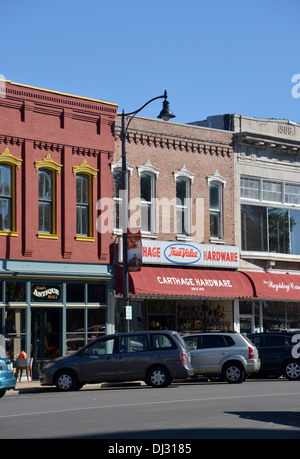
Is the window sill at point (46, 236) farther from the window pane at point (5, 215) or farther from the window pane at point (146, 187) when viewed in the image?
the window pane at point (146, 187)

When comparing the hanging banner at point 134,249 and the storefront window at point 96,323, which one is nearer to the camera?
the hanging banner at point 134,249

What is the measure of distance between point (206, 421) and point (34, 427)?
2921 mm

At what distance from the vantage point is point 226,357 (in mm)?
24766

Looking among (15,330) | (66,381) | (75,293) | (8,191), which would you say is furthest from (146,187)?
(66,381)

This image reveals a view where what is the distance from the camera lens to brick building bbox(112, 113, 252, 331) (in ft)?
101

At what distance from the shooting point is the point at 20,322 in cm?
2722

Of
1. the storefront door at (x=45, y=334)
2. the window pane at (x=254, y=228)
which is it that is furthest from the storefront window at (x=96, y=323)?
the window pane at (x=254, y=228)

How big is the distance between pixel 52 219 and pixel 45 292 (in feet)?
8.68

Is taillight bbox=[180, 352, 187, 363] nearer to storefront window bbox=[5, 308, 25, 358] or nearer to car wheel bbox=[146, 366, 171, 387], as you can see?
car wheel bbox=[146, 366, 171, 387]

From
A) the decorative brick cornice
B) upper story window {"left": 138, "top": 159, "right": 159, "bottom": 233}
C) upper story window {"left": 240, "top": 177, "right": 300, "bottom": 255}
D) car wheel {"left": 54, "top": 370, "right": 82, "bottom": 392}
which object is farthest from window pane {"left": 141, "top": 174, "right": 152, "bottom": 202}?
car wheel {"left": 54, "top": 370, "right": 82, "bottom": 392}

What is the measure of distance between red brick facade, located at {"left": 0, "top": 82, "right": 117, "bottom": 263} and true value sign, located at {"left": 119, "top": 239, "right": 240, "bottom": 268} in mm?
1790

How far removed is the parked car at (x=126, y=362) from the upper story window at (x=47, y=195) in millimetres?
6618

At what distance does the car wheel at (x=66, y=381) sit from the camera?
22812mm
